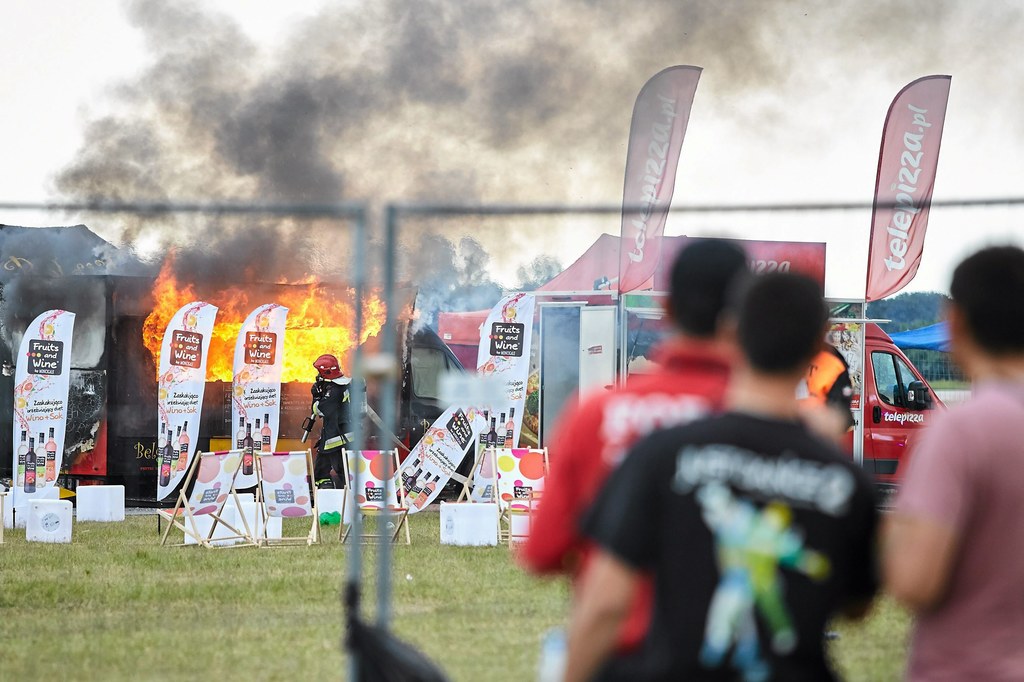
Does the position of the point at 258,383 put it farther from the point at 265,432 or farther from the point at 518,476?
the point at 518,476

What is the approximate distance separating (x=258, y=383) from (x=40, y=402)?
7.85 ft

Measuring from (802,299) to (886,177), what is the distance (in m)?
9.85

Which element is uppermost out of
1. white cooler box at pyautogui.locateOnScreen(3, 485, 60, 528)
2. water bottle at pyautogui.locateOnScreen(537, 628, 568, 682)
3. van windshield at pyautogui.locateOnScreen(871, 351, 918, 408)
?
van windshield at pyautogui.locateOnScreen(871, 351, 918, 408)

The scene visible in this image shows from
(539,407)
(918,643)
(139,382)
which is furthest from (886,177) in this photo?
(918,643)

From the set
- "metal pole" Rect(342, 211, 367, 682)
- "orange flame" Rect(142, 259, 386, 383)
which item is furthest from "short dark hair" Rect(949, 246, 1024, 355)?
"orange flame" Rect(142, 259, 386, 383)

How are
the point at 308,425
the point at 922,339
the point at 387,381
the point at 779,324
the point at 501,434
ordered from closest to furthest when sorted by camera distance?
the point at 779,324 → the point at 387,381 → the point at 501,434 → the point at 308,425 → the point at 922,339

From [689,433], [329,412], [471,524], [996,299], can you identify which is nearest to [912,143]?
[471,524]

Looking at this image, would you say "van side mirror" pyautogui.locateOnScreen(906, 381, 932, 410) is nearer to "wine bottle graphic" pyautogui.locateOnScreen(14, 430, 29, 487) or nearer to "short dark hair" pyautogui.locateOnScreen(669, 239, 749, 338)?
"wine bottle graphic" pyautogui.locateOnScreen(14, 430, 29, 487)

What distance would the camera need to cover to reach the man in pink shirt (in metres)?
1.97

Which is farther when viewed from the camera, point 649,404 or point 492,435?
point 492,435

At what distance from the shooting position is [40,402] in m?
12.4

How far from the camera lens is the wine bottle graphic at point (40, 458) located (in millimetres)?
12344

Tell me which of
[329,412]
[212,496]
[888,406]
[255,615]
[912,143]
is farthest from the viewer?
[329,412]

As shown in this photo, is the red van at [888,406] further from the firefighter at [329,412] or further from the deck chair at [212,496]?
the deck chair at [212,496]
